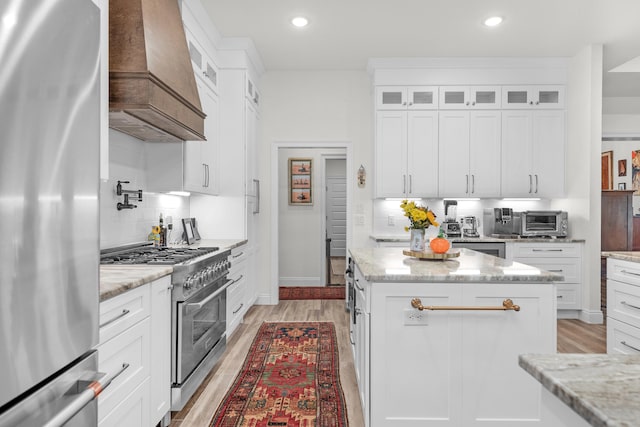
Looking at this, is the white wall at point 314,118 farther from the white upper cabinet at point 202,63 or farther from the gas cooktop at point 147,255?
the gas cooktop at point 147,255

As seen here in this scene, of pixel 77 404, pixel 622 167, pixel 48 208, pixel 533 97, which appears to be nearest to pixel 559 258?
pixel 533 97

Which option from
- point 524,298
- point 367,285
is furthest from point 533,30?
point 367,285

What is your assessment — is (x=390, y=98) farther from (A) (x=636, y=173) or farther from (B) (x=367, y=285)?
(A) (x=636, y=173)

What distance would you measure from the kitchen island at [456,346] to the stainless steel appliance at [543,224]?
280 centimetres

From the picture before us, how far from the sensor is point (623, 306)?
2623 mm

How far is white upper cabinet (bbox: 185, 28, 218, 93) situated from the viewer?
3.25 meters

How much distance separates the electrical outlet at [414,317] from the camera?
1.88 m

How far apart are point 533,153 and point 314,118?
106 inches

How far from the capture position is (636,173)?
640 centimetres

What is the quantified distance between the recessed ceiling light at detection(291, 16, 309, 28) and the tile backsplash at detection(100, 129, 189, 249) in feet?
6.01

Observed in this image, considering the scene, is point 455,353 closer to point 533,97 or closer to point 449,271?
point 449,271

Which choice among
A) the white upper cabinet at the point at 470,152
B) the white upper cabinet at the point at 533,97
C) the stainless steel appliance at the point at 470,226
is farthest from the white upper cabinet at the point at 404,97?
the stainless steel appliance at the point at 470,226

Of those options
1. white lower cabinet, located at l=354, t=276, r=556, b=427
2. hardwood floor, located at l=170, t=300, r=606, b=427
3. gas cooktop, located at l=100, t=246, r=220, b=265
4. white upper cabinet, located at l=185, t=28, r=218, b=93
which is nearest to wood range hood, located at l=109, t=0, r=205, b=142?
white upper cabinet, located at l=185, t=28, r=218, b=93

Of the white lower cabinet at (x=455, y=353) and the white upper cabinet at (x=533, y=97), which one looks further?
the white upper cabinet at (x=533, y=97)
